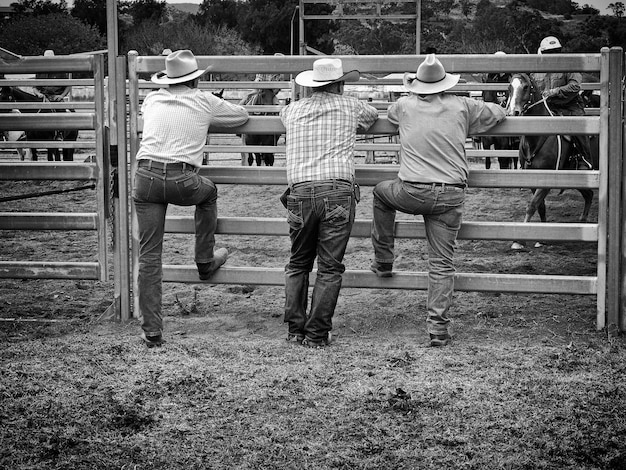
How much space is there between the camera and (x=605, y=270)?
5.79 m

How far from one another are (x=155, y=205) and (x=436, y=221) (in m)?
1.88

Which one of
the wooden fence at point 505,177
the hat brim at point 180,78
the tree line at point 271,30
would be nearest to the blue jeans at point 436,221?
the wooden fence at point 505,177

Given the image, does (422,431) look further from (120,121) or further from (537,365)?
(120,121)

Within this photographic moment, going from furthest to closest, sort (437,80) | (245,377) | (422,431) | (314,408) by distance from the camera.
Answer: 1. (437,80)
2. (245,377)
3. (314,408)
4. (422,431)

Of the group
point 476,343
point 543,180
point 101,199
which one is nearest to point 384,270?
point 476,343

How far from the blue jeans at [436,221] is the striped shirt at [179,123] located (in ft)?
4.03

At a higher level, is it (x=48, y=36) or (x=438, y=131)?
(x=48, y=36)

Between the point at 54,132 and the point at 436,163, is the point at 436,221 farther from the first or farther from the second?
the point at 54,132

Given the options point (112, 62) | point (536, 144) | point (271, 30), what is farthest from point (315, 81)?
point (271, 30)

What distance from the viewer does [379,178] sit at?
5.95m

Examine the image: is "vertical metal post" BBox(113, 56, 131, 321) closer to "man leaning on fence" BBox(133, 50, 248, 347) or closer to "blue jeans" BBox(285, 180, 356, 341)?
"man leaning on fence" BBox(133, 50, 248, 347)

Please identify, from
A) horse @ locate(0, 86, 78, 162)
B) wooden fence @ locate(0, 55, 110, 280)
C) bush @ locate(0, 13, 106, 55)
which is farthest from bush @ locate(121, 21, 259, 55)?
wooden fence @ locate(0, 55, 110, 280)

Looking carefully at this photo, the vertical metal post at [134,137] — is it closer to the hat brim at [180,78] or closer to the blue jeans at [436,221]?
the hat brim at [180,78]

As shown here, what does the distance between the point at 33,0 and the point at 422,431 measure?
7492 cm
